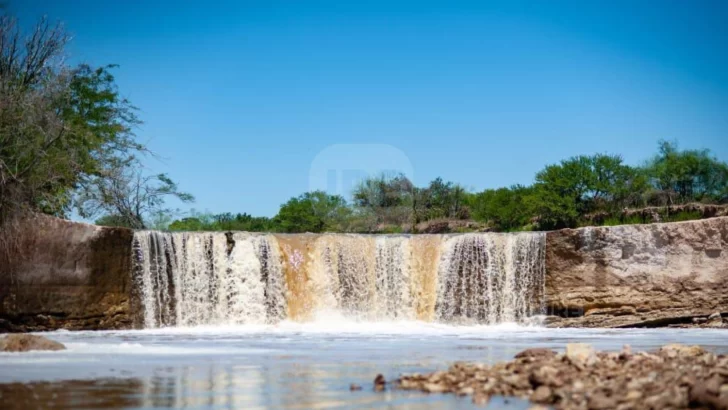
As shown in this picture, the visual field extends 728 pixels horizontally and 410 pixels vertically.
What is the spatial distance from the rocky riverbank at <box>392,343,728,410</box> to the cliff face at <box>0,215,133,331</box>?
1769 centimetres


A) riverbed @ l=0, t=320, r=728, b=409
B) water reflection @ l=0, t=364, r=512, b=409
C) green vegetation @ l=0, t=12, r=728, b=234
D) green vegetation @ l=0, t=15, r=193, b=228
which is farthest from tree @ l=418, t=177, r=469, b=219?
water reflection @ l=0, t=364, r=512, b=409

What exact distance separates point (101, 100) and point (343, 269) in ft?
45.4

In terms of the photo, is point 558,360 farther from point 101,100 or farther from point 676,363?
point 101,100

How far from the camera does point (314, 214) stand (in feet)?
236

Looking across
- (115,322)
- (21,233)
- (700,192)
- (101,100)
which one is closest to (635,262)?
(115,322)

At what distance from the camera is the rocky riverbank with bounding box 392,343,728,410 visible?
782cm

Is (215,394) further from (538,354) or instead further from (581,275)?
(581,275)

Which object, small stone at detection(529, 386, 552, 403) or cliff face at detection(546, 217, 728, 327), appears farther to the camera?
cliff face at detection(546, 217, 728, 327)

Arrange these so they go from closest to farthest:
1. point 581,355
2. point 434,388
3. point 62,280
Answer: point 434,388
point 581,355
point 62,280

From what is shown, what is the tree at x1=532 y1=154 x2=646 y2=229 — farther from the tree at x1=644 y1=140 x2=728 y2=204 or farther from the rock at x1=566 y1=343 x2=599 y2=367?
the rock at x1=566 y1=343 x2=599 y2=367

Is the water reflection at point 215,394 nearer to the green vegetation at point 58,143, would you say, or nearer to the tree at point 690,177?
the green vegetation at point 58,143

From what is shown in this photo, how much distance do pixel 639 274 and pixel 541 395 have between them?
21918 mm

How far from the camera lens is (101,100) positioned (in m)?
37.2

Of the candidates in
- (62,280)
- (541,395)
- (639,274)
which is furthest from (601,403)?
(639,274)
